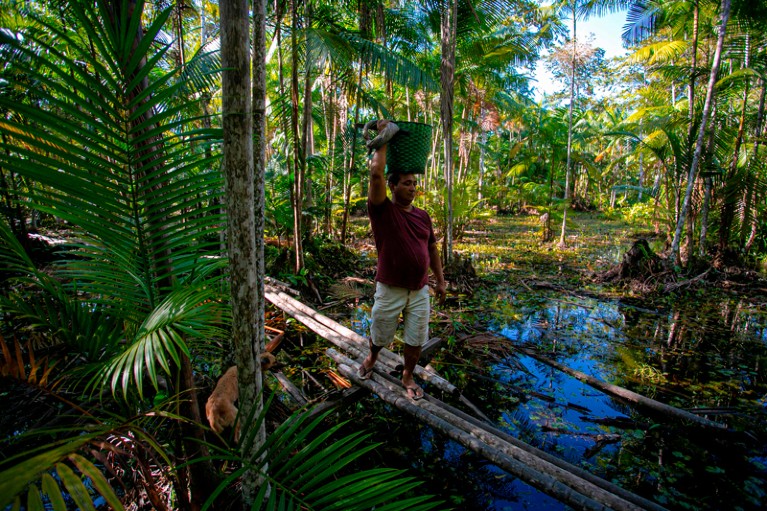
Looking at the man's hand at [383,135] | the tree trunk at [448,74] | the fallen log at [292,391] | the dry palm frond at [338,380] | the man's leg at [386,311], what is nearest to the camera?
the man's hand at [383,135]

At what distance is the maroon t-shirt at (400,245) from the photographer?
9.07 feet

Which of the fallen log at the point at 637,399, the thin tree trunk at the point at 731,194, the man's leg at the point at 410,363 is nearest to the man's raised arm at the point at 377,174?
the man's leg at the point at 410,363

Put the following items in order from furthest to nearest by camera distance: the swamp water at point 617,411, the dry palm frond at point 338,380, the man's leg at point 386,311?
the dry palm frond at point 338,380, the man's leg at point 386,311, the swamp water at point 617,411

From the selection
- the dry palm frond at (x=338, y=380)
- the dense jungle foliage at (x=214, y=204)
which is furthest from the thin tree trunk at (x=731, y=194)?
the dry palm frond at (x=338, y=380)

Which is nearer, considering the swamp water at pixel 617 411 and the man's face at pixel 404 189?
the swamp water at pixel 617 411

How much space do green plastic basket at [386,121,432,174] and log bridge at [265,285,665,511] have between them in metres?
1.73

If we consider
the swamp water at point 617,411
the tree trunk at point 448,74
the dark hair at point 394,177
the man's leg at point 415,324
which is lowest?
the swamp water at point 617,411

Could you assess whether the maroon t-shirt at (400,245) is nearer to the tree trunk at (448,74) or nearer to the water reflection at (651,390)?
the water reflection at (651,390)

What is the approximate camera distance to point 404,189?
2768 mm

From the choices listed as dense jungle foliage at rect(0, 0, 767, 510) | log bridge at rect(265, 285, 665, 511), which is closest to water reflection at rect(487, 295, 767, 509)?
log bridge at rect(265, 285, 665, 511)

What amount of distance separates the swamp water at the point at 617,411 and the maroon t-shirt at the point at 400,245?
130cm

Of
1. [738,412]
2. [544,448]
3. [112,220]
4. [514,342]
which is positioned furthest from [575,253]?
[112,220]

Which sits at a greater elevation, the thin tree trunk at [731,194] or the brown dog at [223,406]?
the thin tree trunk at [731,194]

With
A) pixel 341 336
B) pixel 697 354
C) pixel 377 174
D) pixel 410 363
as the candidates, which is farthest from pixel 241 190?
pixel 697 354
